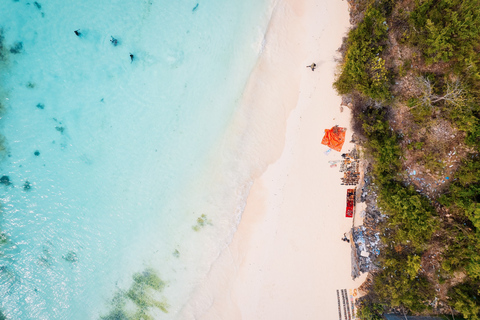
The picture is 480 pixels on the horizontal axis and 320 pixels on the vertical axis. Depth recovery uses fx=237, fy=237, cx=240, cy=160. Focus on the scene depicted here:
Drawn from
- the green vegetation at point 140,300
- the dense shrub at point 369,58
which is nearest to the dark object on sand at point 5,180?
the green vegetation at point 140,300

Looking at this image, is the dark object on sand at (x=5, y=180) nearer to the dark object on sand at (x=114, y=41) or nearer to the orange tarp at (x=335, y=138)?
the dark object on sand at (x=114, y=41)

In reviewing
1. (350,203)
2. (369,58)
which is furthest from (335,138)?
(369,58)

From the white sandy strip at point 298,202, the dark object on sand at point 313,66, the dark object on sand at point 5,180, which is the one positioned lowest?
the dark object on sand at point 5,180

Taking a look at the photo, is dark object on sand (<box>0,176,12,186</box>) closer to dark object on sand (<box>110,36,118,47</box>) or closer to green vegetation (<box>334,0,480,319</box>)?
dark object on sand (<box>110,36,118,47</box>)

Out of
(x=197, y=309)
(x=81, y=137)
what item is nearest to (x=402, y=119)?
(x=197, y=309)

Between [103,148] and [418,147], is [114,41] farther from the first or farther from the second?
[418,147]

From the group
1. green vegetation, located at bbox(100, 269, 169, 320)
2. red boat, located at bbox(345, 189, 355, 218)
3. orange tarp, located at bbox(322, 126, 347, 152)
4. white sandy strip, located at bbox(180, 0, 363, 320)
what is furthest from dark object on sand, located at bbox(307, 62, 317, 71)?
green vegetation, located at bbox(100, 269, 169, 320)
